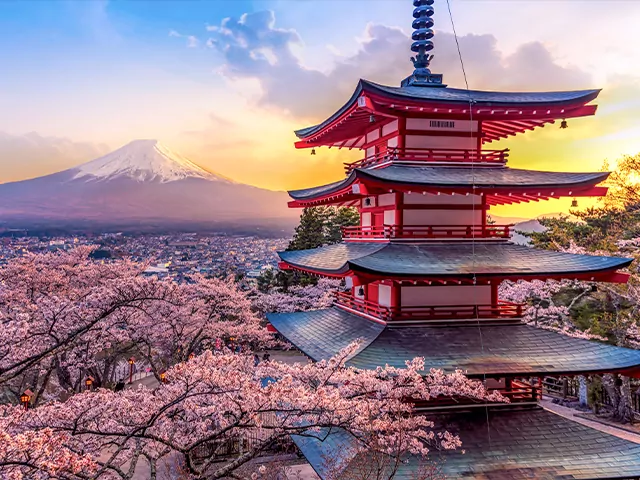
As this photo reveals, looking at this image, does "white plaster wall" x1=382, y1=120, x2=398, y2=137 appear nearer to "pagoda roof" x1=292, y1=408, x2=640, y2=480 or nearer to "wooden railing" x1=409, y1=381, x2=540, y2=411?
"wooden railing" x1=409, y1=381, x2=540, y2=411

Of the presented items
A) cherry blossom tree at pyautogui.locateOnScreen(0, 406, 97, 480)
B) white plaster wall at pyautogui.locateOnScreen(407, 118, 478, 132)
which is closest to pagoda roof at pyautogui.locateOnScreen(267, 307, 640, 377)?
white plaster wall at pyautogui.locateOnScreen(407, 118, 478, 132)

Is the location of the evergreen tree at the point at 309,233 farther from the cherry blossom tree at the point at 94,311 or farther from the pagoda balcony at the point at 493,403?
the pagoda balcony at the point at 493,403

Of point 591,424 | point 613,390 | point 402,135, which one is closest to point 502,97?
point 402,135

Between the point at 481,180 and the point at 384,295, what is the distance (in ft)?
12.4

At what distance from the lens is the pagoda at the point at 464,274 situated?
30.6 feet

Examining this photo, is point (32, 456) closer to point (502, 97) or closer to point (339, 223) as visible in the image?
point (502, 97)

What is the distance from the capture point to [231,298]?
22.5 meters

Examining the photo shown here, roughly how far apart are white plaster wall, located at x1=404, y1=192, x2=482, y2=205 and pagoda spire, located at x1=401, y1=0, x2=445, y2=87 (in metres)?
4.19

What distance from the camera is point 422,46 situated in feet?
47.9

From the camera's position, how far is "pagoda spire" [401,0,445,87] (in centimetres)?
1414

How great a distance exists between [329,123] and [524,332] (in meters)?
7.70

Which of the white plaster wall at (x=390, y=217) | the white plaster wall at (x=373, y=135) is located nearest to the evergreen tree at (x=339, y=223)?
the white plaster wall at (x=373, y=135)

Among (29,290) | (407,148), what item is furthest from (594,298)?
(29,290)

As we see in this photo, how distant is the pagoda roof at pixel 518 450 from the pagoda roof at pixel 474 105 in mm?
7138
